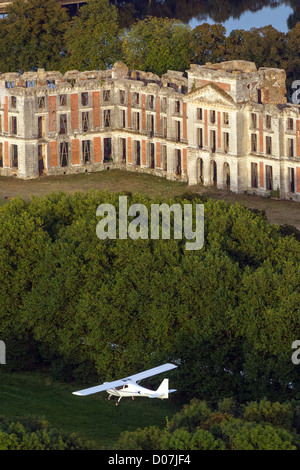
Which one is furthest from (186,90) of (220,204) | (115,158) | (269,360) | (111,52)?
(269,360)

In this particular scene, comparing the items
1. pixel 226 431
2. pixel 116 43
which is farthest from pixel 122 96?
pixel 226 431

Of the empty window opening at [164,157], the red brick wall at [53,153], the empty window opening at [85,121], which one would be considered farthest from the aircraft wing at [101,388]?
the empty window opening at [85,121]

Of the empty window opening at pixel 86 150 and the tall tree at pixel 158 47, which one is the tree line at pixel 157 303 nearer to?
the empty window opening at pixel 86 150

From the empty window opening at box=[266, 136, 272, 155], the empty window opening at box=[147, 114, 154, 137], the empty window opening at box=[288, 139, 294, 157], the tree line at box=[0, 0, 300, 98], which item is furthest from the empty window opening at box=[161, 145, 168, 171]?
the tree line at box=[0, 0, 300, 98]

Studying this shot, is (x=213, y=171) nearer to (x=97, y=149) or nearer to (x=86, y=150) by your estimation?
(x=97, y=149)

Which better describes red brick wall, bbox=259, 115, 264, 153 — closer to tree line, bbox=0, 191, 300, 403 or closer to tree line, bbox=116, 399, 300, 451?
tree line, bbox=0, 191, 300, 403
